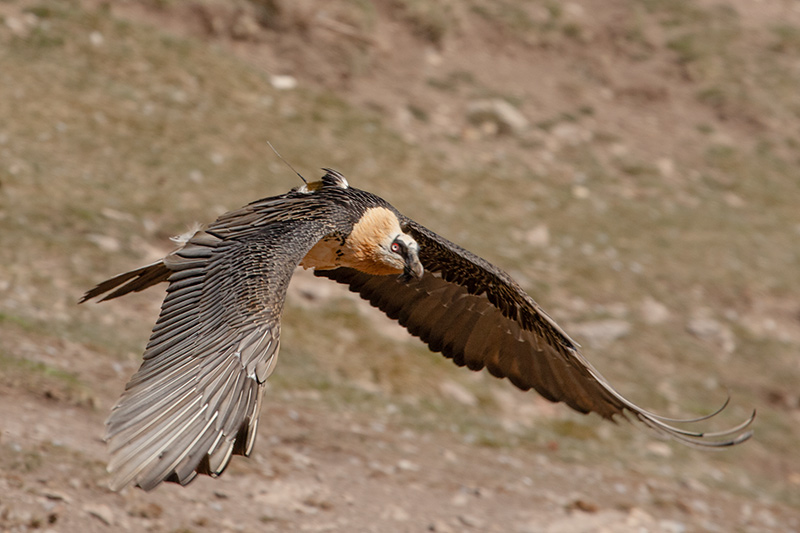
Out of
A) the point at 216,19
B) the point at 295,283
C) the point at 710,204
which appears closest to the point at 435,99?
the point at 216,19

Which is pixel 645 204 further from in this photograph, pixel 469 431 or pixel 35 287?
pixel 35 287

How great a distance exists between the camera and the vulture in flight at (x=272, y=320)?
3441 mm

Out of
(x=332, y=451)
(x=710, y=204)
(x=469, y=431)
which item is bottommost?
(x=710, y=204)

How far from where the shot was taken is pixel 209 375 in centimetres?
369

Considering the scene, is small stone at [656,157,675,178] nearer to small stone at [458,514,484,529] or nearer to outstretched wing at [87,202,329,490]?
small stone at [458,514,484,529]

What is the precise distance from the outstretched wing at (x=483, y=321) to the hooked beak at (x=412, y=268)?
75mm

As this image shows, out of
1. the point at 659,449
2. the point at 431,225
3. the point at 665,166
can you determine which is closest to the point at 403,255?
the point at 659,449

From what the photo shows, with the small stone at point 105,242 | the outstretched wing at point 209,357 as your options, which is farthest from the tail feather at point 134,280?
the small stone at point 105,242

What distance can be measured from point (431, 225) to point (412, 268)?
4.52m

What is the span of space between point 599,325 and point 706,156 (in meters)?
4.63

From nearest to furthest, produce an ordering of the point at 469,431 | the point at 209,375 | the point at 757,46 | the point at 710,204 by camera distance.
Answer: the point at 209,375 → the point at 469,431 → the point at 710,204 → the point at 757,46

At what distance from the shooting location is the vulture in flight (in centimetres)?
344

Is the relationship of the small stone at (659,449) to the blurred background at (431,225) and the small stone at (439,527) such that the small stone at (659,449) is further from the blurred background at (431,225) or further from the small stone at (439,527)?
the small stone at (439,527)

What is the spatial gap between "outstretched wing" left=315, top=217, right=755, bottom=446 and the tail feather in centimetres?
112
